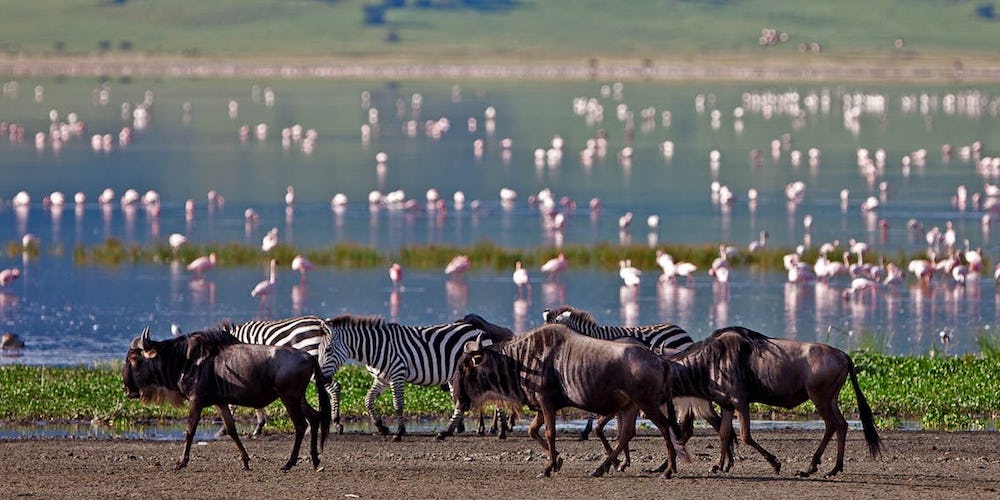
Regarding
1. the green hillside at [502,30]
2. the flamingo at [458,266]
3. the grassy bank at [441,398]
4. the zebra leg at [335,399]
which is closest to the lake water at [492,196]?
the flamingo at [458,266]

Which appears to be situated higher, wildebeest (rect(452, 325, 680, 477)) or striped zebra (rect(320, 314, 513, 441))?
wildebeest (rect(452, 325, 680, 477))

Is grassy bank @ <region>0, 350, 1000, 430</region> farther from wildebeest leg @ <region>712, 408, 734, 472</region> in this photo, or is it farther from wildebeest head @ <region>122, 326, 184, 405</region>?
wildebeest leg @ <region>712, 408, 734, 472</region>

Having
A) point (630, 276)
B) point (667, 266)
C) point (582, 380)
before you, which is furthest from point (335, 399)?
point (667, 266)

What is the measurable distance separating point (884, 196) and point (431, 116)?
50.0m

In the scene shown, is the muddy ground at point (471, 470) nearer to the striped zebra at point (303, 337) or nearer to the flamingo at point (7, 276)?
the striped zebra at point (303, 337)

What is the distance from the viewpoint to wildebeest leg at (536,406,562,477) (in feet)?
44.9

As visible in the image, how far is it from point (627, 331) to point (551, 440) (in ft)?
12.0

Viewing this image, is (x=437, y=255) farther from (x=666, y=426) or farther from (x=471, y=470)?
(x=666, y=426)

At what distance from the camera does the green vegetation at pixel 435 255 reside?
1430 inches

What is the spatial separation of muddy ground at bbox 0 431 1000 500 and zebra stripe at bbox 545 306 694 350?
0.99 m

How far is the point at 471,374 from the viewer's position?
14062 mm

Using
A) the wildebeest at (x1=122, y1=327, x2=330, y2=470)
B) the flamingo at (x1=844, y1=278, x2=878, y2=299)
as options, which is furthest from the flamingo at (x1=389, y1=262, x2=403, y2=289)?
the wildebeest at (x1=122, y1=327, x2=330, y2=470)

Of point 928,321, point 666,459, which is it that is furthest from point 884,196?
point 666,459

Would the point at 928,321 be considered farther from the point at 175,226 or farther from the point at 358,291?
the point at 175,226
